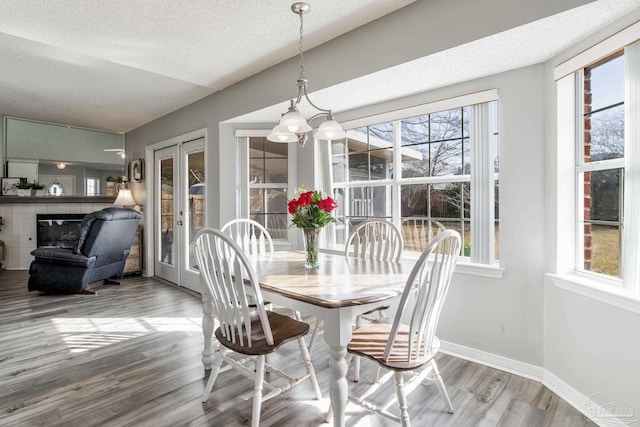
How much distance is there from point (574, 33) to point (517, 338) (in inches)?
75.6

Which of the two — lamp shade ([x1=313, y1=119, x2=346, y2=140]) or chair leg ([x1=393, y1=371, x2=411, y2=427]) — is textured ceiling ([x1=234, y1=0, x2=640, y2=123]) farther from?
chair leg ([x1=393, y1=371, x2=411, y2=427])

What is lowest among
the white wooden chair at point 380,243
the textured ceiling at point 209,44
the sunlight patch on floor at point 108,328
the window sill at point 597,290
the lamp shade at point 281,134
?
the sunlight patch on floor at point 108,328

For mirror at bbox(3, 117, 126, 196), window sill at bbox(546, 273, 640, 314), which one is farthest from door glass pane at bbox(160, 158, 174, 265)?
window sill at bbox(546, 273, 640, 314)

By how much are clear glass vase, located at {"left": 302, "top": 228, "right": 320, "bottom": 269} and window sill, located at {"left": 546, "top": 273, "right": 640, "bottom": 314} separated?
4.99ft

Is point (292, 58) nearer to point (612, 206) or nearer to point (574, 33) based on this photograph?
point (574, 33)

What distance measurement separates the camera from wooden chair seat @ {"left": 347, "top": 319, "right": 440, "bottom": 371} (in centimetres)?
157

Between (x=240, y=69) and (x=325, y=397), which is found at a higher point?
(x=240, y=69)

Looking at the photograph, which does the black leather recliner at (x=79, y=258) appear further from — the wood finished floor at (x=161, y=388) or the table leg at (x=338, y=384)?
the table leg at (x=338, y=384)

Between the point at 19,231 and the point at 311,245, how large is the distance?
6247 mm

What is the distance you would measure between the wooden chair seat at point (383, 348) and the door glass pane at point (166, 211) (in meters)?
4.10

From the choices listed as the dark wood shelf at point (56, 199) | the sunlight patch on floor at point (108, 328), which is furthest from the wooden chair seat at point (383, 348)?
the dark wood shelf at point (56, 199)

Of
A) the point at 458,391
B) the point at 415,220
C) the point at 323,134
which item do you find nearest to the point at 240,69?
the point at 323,134

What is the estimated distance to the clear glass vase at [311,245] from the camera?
7.34 feet

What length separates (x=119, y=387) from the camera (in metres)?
2.17
